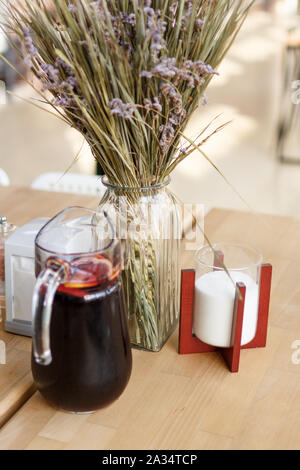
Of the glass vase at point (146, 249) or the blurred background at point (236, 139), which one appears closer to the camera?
the glass vase at point (146, 249)

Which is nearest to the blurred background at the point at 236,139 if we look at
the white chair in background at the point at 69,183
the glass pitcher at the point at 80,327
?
the white chair in background at the point at 69,183

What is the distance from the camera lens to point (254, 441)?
0.73 m

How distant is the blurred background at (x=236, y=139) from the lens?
3336mm

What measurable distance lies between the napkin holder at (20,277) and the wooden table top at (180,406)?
30mm

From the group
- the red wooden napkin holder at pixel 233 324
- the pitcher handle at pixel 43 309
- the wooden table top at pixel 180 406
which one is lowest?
the wooden table top at pixel 180 406

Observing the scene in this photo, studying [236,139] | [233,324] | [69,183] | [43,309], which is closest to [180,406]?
[233,324]

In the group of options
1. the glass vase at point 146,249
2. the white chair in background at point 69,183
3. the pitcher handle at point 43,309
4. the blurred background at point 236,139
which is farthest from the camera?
the blurred background at point 236,139

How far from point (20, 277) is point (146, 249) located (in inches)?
8.0

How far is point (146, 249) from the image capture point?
0.84m

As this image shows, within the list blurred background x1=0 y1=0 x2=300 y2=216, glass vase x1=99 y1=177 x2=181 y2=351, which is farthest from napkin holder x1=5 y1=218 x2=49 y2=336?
blurred background x1=0 y1=0 x2=300 y2=216

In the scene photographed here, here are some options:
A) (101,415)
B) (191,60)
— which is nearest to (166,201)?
(191,60)

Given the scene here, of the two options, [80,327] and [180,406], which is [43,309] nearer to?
[80,327]

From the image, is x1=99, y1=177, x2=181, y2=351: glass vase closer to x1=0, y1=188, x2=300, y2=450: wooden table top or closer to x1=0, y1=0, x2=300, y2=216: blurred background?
x1=0, y1=188, x2=300, y2=450: wooden table top

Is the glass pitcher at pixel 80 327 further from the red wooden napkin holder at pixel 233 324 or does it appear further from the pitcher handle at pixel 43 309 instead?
the red wooden napkin holder at pixel 233 324
